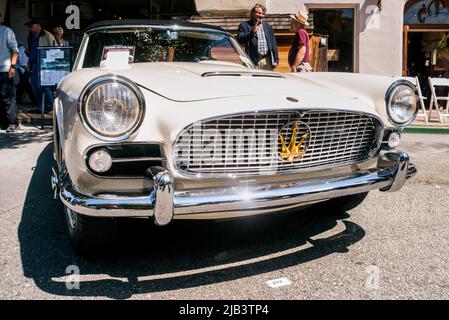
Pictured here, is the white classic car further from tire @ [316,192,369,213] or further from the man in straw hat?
the man in straw hat

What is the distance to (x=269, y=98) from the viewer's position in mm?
2605

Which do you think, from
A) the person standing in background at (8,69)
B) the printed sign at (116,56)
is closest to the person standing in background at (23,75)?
the person standing in background at (8,69)

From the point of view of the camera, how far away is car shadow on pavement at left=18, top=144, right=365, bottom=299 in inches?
101

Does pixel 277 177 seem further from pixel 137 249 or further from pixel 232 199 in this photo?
pixel 137 249

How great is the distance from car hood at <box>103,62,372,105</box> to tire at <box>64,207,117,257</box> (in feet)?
2.43

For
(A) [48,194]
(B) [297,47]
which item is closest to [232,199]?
(A) [48,194]

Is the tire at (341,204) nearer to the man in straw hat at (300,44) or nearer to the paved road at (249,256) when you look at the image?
the paved road at (249,256)

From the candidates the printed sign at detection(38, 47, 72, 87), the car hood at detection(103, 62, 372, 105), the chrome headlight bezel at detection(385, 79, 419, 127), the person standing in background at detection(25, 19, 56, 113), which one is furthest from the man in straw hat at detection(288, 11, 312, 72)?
the person standing in background at detection(25, 19, 56, 113)

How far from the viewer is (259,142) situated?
2.59 metres

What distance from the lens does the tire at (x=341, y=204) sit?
11.7 ft

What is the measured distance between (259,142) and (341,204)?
1.30m

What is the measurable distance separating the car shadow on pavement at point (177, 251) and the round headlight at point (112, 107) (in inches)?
30.8

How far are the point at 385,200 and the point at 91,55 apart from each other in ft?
8.59

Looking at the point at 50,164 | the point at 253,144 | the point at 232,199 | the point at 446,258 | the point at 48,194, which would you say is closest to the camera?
the point at 232,199
